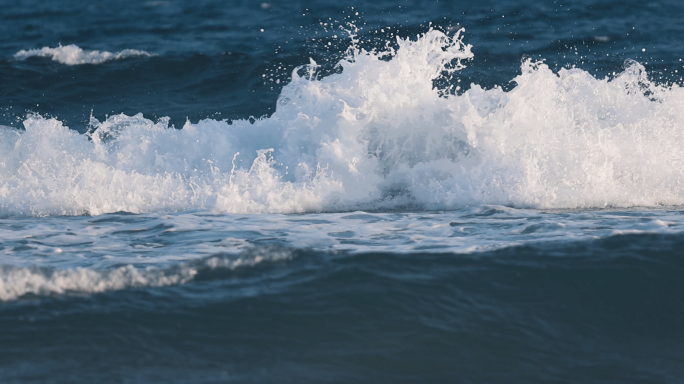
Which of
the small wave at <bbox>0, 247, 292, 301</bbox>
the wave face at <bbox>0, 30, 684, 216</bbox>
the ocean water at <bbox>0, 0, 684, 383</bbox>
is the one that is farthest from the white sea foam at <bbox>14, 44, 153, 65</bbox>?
the small wave at <bbox>0, 247, 292, 301</bbox>

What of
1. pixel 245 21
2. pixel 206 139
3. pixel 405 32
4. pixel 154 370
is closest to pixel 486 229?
pixel 154 370

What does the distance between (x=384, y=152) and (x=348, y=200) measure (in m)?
1.00

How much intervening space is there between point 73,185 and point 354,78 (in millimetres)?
3425

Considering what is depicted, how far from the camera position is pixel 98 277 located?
4.22 meters

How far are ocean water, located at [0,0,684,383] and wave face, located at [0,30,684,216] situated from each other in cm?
3

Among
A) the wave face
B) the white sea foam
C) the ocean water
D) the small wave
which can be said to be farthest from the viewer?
the white sea foam

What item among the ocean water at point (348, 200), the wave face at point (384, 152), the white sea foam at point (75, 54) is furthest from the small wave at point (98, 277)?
the white sea foam at point (75, 54)

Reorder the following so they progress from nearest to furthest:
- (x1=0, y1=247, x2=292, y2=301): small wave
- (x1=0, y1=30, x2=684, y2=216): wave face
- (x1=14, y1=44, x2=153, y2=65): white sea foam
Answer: (x1=0, y1=247, x2=292, y2=301): small wave
(x1=0, y1=30, x2=684, y2=216): wave face
(x1=14, y1=44, x2=153, y2=65): white sea foam

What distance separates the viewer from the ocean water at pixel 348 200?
11.7ft

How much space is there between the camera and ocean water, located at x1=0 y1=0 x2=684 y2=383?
3561mm

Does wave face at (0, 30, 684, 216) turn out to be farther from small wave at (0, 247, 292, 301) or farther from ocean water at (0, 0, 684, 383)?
small wave at (0, 247, 292, 301)

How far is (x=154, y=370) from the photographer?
10.9ft

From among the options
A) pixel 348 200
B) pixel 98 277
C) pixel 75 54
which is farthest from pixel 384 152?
pixel 75 54

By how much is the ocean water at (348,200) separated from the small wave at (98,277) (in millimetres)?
22
